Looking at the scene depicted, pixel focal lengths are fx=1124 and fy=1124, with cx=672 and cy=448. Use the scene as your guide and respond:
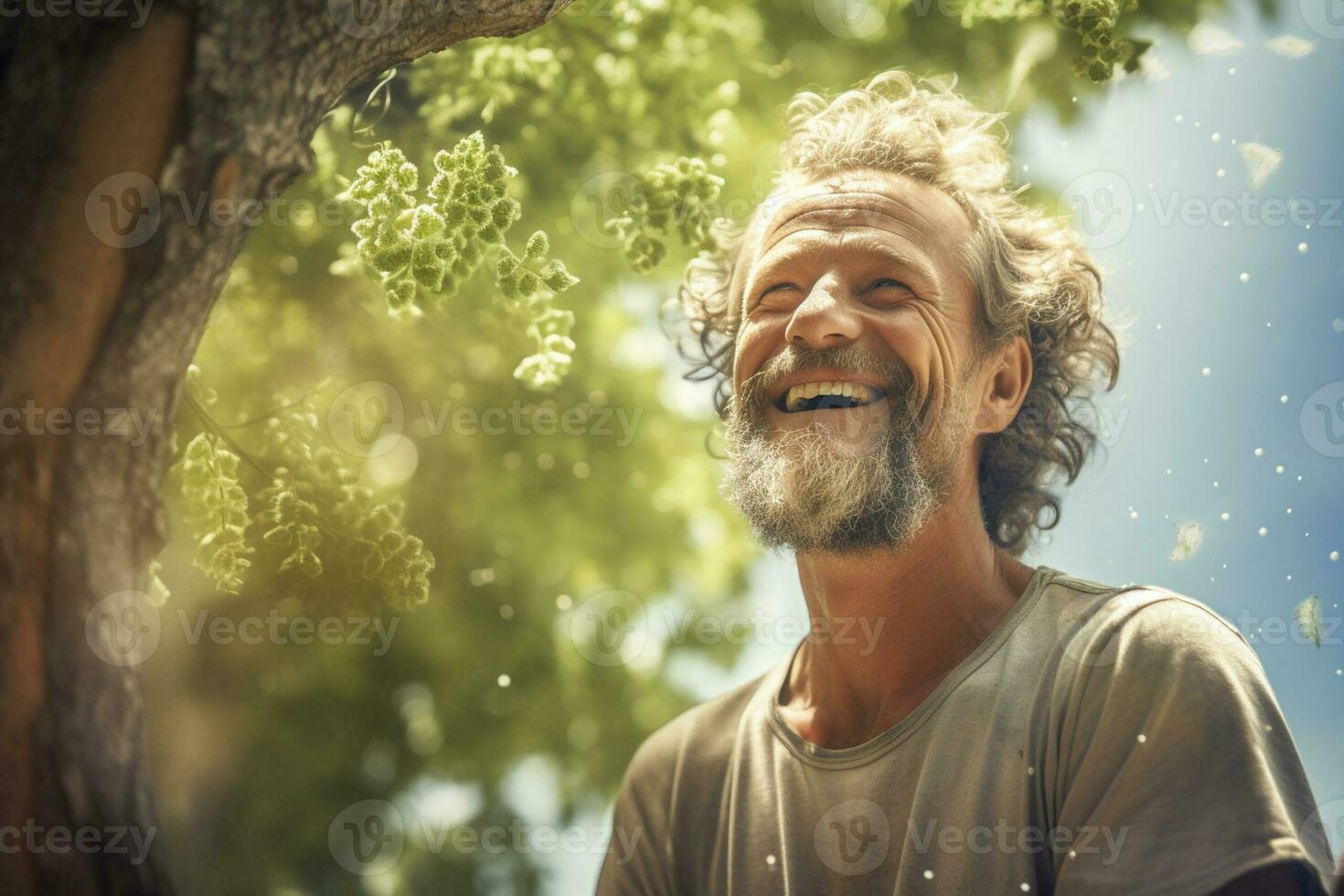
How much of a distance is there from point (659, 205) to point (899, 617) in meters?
1.52

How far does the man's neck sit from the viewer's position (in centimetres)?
296

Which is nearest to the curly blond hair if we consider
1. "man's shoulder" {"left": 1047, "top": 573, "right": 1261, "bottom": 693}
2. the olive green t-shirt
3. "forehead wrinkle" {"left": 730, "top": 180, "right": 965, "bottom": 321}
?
"forehead wrinkle" {"left": 730, "top": 180, "right": 965, "bottom": 321}

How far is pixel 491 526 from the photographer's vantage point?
6387mm

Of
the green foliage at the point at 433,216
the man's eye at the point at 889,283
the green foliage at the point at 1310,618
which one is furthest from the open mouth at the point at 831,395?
the green foliage at the point at 1310,618

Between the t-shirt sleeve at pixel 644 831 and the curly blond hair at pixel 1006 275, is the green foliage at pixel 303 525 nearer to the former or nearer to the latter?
the t-shirt sleeve at pixel 644 831

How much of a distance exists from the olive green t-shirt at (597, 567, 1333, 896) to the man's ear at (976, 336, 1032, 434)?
530 millimetres

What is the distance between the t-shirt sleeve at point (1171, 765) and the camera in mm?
2100

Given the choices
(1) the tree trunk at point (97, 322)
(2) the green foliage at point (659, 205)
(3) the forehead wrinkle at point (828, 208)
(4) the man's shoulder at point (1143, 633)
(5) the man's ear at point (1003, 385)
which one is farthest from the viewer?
(2) the green foliage at point (659, 205)

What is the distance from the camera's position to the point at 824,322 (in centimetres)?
295

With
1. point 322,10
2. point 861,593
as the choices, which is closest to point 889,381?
point 861,593

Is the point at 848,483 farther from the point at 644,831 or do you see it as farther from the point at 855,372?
the point at 644,831

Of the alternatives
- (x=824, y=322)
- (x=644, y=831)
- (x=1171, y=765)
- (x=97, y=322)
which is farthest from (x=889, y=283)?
(x=97, y=322)

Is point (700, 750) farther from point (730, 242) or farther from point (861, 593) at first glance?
point (730, 242)

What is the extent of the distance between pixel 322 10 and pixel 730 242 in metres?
2.18
